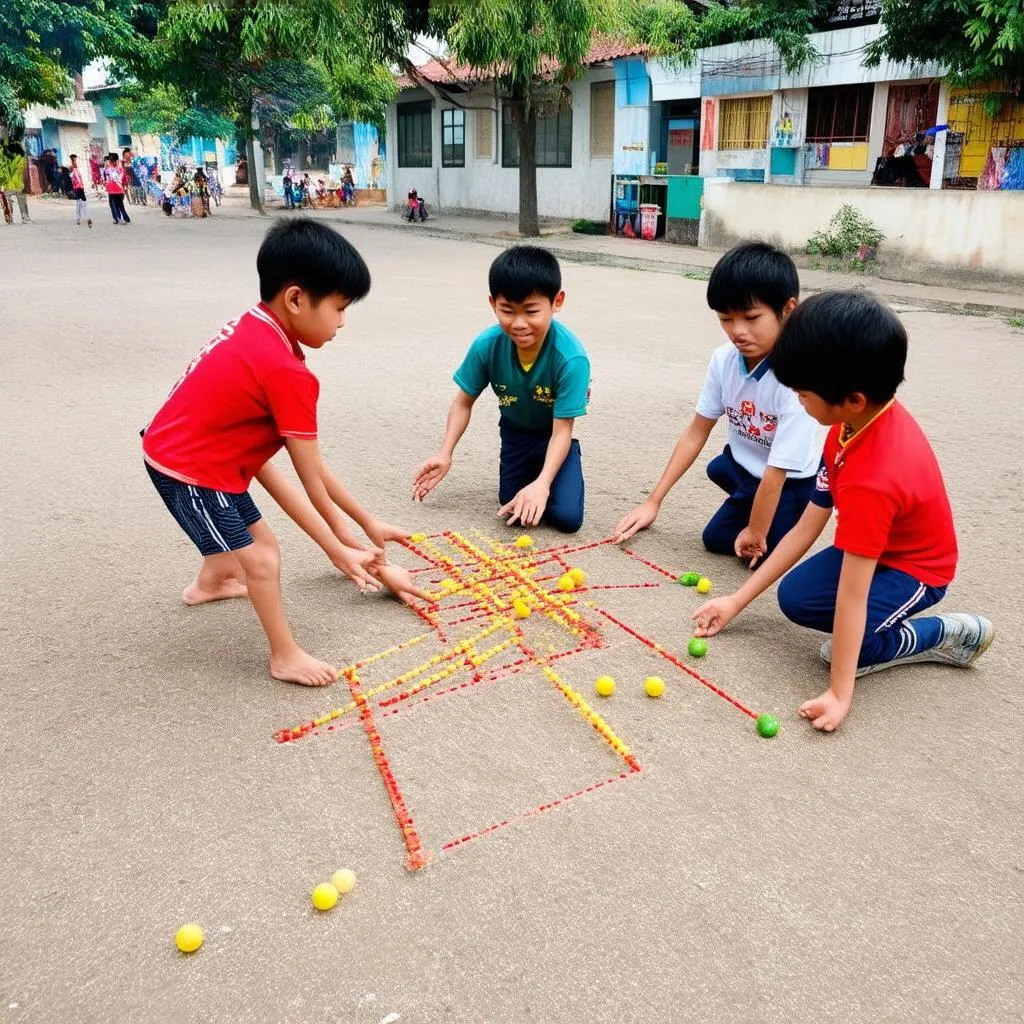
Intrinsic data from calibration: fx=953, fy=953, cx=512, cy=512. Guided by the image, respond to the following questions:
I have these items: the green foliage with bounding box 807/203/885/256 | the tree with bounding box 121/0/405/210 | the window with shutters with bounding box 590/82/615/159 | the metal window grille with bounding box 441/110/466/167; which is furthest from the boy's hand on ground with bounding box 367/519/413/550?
the metal window grille with bounding box 441/110/466/167

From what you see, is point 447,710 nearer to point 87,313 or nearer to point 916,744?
point 916,744

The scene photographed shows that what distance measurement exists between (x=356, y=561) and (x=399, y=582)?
30 centimetres

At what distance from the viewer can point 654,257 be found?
15.6 m

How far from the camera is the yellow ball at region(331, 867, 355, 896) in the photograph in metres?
1.96

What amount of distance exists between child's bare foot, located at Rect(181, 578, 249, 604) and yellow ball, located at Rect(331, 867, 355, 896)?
4.92ft

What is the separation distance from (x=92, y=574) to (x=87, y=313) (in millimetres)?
6933

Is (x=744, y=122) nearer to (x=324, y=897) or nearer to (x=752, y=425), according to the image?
(x=752, y=425)

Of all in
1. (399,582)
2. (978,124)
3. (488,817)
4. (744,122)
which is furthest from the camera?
(744,122)

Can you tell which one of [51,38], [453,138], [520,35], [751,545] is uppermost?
[51,38]

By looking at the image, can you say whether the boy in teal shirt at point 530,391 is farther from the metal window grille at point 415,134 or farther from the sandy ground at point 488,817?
the metal window grille at point 415,134

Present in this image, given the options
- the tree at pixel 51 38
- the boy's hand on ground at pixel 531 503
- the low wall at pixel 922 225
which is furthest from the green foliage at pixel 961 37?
the tree at pixel 51 38

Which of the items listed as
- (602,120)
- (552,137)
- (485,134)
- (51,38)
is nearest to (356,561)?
(602,120)

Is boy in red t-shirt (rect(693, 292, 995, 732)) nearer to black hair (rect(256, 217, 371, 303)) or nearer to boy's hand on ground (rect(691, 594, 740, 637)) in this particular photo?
boy's hand on ground (rect(691, 594, 740, 637))

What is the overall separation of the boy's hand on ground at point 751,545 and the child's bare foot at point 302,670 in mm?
1616
